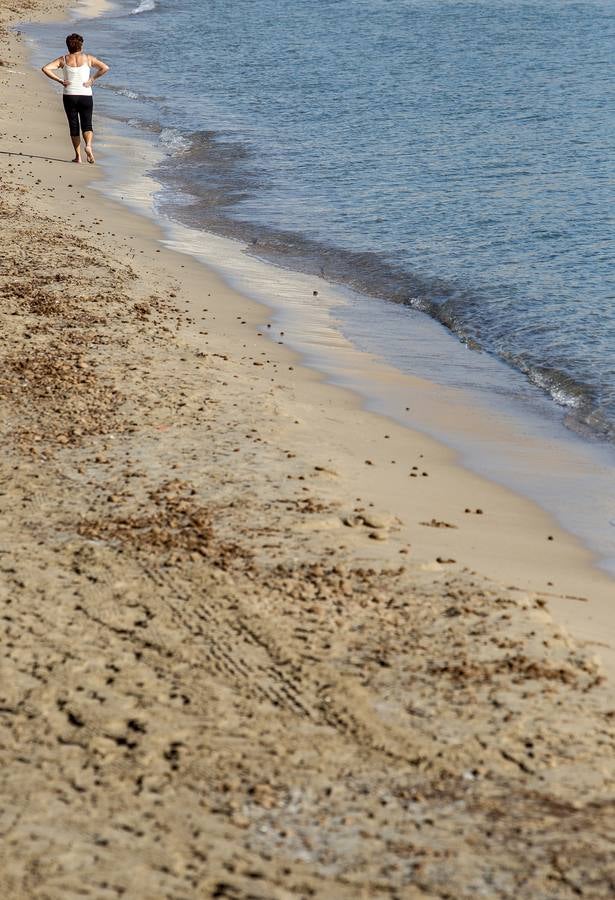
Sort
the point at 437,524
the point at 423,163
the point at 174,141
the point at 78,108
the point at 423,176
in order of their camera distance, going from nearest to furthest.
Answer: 1. the point at 437,524
2. the point at 78,108
3. the point at 423,176
4. the point at 423,163
5. the point at 174,141

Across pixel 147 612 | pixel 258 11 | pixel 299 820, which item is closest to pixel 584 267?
pixel 147 612

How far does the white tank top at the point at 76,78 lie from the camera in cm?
1542

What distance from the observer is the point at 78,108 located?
15.8 metres

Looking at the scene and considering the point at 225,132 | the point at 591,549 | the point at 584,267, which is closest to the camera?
the point at 591,549

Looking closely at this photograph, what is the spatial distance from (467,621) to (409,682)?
0.64 meters

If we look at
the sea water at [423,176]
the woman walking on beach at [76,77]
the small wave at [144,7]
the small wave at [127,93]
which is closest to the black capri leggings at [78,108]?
the woman walking on beach at [76,77]

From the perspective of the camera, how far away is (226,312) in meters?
11.0

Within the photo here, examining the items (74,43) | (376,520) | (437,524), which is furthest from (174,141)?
(376,520)

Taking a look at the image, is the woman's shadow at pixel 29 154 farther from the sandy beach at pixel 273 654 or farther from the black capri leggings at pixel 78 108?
the sandy beach at pixel 273 654

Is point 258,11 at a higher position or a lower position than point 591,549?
higher

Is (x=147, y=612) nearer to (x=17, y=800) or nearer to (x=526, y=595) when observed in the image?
(x=17, y=800)

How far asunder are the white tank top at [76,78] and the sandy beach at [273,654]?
7819 millimetres

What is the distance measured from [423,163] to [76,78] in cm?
608

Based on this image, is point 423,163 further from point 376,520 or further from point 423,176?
point 376,520
